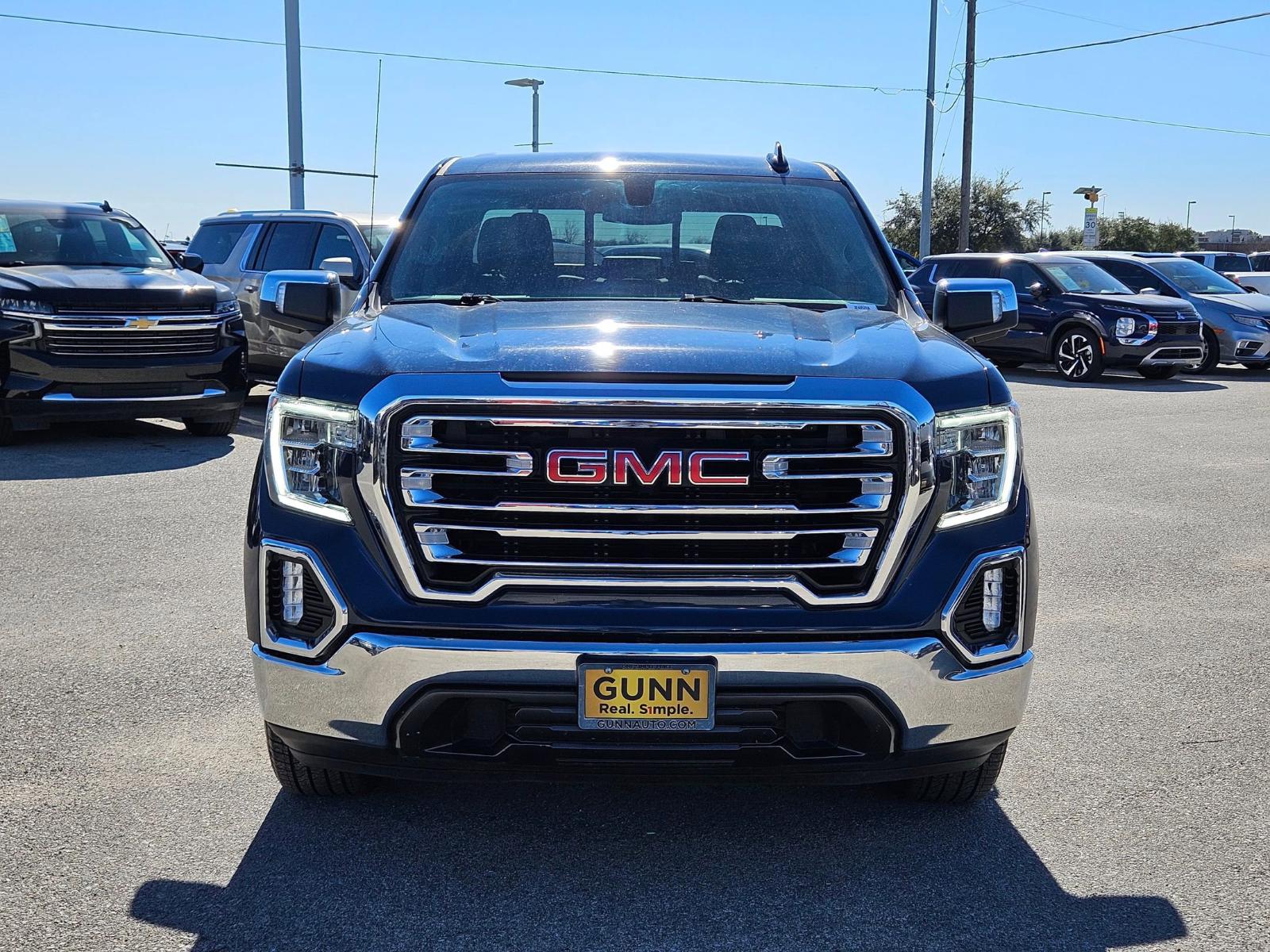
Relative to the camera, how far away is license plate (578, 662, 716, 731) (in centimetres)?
312

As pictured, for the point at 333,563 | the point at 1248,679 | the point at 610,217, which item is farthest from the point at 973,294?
the point at 333,563

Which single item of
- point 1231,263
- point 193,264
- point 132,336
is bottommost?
point 132,336

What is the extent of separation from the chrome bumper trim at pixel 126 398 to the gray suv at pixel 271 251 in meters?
1.53

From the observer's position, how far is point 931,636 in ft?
10.6

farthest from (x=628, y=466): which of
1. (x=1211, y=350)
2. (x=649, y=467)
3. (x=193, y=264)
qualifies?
(x=1211, y=350)

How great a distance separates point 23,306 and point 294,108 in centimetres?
1189

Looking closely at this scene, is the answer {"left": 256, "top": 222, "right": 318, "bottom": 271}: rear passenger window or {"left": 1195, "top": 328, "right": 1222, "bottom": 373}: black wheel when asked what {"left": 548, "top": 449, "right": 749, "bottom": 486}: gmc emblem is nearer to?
{"left": 256, "top": 222, "right": 318, "bottom": 271}: rear passenger window

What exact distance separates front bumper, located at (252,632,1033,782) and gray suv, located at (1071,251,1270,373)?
17.2 metres

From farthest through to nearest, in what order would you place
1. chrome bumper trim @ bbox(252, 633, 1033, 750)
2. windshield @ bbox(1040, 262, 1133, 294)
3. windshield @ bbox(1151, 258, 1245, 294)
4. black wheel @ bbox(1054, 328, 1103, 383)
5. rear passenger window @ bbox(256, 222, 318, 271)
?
windshield @ bbox(1151, 258, 1245, 294) → windshield @ bbox(1040, 262, 1133, 294) → black wheel @ bbox(1054, 328, 1103, 383) → rear passenger window @ bbox(256, 222, 318, 271) → chrome bumper trim @ bbox(252, 633, 1033, 750)

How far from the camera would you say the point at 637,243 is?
469cm

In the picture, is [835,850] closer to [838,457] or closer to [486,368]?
[838,457]

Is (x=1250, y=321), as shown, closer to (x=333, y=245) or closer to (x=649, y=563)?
(x=333, y=245)

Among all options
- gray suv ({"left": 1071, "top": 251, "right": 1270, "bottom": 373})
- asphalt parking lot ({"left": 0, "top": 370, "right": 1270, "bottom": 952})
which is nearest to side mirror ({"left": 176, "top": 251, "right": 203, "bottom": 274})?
asphalt parking lot ({"left": 0, "top": 370, "right": 1270, "bottom": 952})

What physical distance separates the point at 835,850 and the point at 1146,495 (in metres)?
6.46
